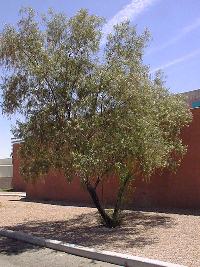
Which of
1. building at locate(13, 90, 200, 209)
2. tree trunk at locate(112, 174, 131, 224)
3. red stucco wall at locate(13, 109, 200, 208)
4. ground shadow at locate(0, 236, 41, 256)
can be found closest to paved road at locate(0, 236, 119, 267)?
ground shadow at locate(0, 236, 41, 256)

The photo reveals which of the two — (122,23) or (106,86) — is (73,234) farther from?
(122,23)

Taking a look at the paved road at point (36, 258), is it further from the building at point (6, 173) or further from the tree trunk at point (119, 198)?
the building at point (6, 173)

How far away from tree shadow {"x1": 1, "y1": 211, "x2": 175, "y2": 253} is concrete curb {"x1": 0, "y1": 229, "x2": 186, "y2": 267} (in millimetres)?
409

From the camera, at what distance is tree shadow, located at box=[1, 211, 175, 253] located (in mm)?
11203

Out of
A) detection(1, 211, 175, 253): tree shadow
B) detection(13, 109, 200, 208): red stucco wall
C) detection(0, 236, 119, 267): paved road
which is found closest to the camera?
detection(0, 236, 119, 267): paved road

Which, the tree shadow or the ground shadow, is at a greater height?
the tree shadow

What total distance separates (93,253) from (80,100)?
4.05 meters

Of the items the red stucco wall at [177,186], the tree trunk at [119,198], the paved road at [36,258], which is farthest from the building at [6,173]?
the paved road at [36,258]

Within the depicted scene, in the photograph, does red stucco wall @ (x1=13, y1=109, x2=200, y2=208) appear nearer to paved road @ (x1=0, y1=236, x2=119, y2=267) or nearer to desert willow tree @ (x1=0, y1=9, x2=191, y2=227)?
desert willow tree @ (x1=0, y1=9, x2=191, y2=227)

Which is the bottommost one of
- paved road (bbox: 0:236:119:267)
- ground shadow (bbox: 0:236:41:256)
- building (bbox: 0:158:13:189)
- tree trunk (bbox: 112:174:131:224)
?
paved road (bbox: 0:236:119:267)

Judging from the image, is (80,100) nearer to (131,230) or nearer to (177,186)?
(131,230)

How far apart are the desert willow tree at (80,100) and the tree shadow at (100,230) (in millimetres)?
773

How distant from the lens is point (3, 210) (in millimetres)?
20625

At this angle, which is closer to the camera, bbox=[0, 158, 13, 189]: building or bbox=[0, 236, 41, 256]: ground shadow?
bbox=[0, 236, 41, 256]: ground shadow
